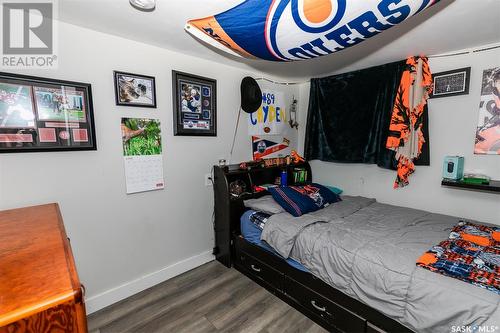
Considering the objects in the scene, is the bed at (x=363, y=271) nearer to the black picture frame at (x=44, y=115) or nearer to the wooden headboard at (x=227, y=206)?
the wooden headboard at (x=227, y=206)

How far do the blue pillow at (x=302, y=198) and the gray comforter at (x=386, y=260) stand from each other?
8 centimetres

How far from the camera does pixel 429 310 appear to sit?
1224 mm

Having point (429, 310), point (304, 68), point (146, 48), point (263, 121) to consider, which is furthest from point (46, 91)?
point (429, 310)

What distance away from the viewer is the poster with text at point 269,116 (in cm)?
300

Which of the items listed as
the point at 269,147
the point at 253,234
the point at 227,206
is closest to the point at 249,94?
the point at 269,147

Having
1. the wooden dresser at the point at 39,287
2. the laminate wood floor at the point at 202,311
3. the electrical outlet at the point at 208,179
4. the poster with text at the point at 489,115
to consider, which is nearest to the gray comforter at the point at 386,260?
the laminate wood floor at the point at 202,311

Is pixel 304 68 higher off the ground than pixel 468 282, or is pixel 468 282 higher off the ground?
pixel 304 68

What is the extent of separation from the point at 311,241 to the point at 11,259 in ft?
5.52

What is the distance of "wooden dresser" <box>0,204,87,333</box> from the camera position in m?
0.60

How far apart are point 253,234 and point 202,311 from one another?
779 mm

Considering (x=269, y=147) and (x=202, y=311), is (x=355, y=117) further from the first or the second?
(x=202, y=311)

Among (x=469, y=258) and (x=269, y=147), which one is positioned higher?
(x=269, y=147)

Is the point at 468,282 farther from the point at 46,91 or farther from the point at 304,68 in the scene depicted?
the point at 46,91

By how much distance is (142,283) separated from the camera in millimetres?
2197
